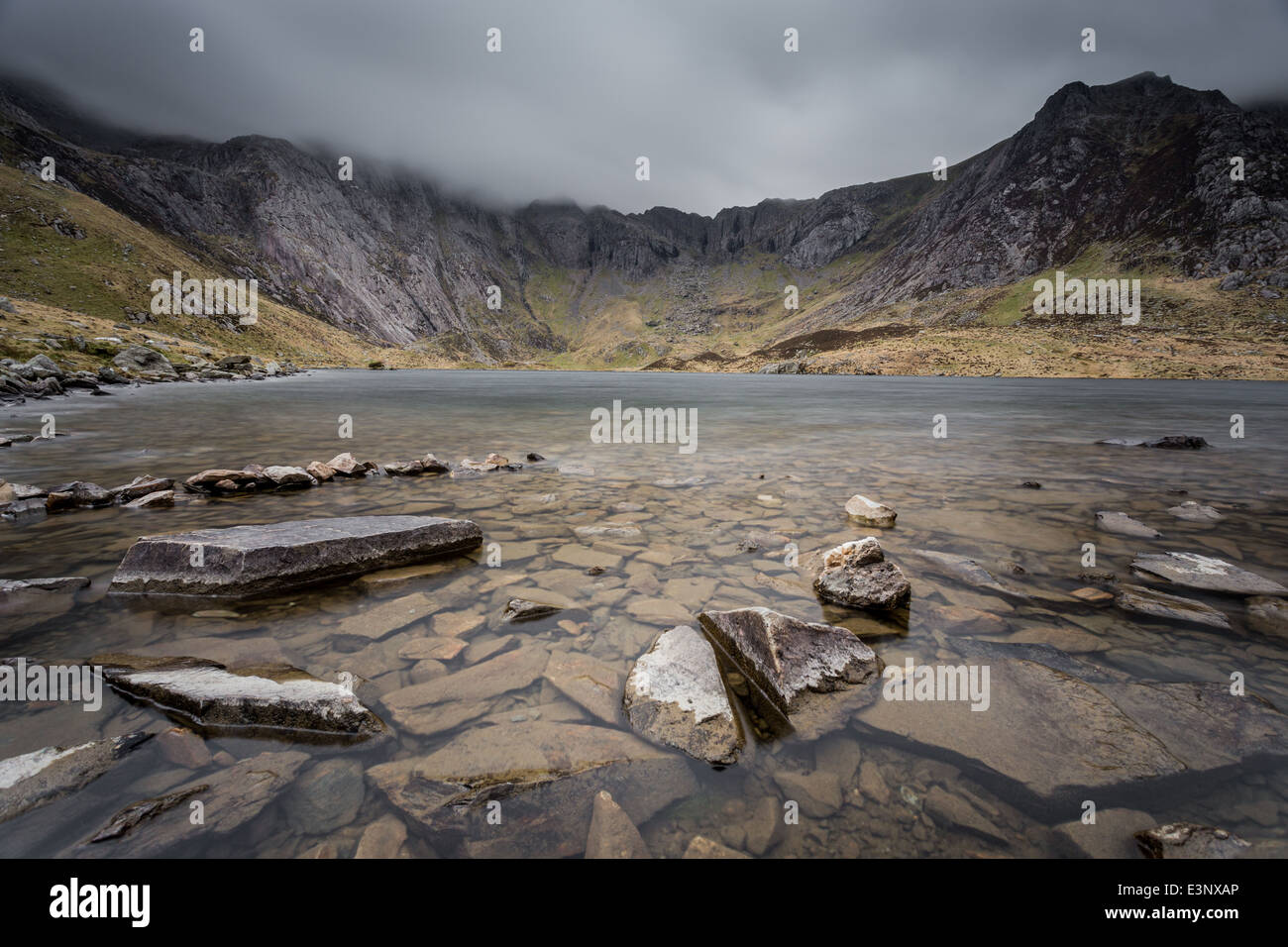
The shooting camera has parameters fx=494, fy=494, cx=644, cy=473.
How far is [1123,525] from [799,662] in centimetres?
870

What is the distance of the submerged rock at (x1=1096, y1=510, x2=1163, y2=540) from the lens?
28.5 feet

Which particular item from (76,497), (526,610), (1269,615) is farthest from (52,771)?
(1269,615)

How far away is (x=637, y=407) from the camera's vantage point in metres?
41.6

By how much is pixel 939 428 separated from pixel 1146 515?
17.6 m

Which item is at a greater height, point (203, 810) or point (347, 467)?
point (347, 467)

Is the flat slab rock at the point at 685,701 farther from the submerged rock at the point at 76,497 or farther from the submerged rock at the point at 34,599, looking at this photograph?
the submerged rock at the point at 76,497

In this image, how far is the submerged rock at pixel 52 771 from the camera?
2994 millimetres

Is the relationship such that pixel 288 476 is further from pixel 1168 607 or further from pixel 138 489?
pixel 1168 607

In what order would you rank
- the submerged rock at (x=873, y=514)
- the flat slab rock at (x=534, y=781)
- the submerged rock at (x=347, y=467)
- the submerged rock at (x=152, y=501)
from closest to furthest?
the flat slab rock at (x=534, y=781)
the submerged rock at (x=873, y=514)
the submerged rock at (x=152, y=501)
the submerged rock at (x=347, y=467)

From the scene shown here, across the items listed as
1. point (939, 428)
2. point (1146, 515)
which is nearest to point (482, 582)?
point (1146, 515)

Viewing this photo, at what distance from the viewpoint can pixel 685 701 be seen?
416cm

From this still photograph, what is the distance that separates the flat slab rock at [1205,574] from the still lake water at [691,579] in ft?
0.94

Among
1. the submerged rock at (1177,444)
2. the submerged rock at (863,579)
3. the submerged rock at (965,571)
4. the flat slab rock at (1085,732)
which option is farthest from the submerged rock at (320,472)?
the submerged rock at (1177,444)

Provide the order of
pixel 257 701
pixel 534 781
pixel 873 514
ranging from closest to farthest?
pixel 534 781, pixel 257 701, pixel 873 514
